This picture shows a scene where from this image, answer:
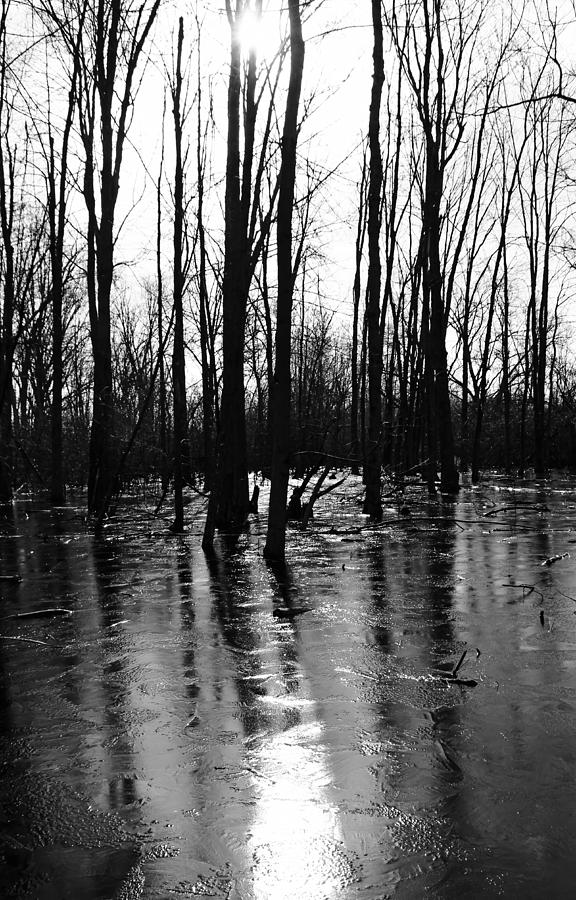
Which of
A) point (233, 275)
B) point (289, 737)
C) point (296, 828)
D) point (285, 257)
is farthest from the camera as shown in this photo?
point (233, 275)

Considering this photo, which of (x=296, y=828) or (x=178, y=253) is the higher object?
(x=178, y=253)

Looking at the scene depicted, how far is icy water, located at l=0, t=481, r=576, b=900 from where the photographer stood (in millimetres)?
2314

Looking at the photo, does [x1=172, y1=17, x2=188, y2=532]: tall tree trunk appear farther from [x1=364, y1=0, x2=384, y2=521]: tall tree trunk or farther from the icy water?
the icy water

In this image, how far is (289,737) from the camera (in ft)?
10.8

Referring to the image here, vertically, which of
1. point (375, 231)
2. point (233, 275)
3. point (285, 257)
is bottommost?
point (285, 257)

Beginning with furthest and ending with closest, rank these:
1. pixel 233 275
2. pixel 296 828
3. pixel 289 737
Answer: pixel 233 275, pixel 289 737, pixel 296 828

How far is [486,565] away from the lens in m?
7.79

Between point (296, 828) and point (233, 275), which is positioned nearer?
point (296, 828)

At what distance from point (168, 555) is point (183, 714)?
211 inches

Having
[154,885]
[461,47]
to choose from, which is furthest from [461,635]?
[461,47]

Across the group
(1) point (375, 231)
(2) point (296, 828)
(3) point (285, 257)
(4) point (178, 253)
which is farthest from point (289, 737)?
(1) point (375, 231)

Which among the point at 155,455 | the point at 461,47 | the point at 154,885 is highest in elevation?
the point at 461,47

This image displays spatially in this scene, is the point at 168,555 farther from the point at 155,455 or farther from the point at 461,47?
the point at 461,47

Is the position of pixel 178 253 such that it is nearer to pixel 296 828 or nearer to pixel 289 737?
pixel 289 737
